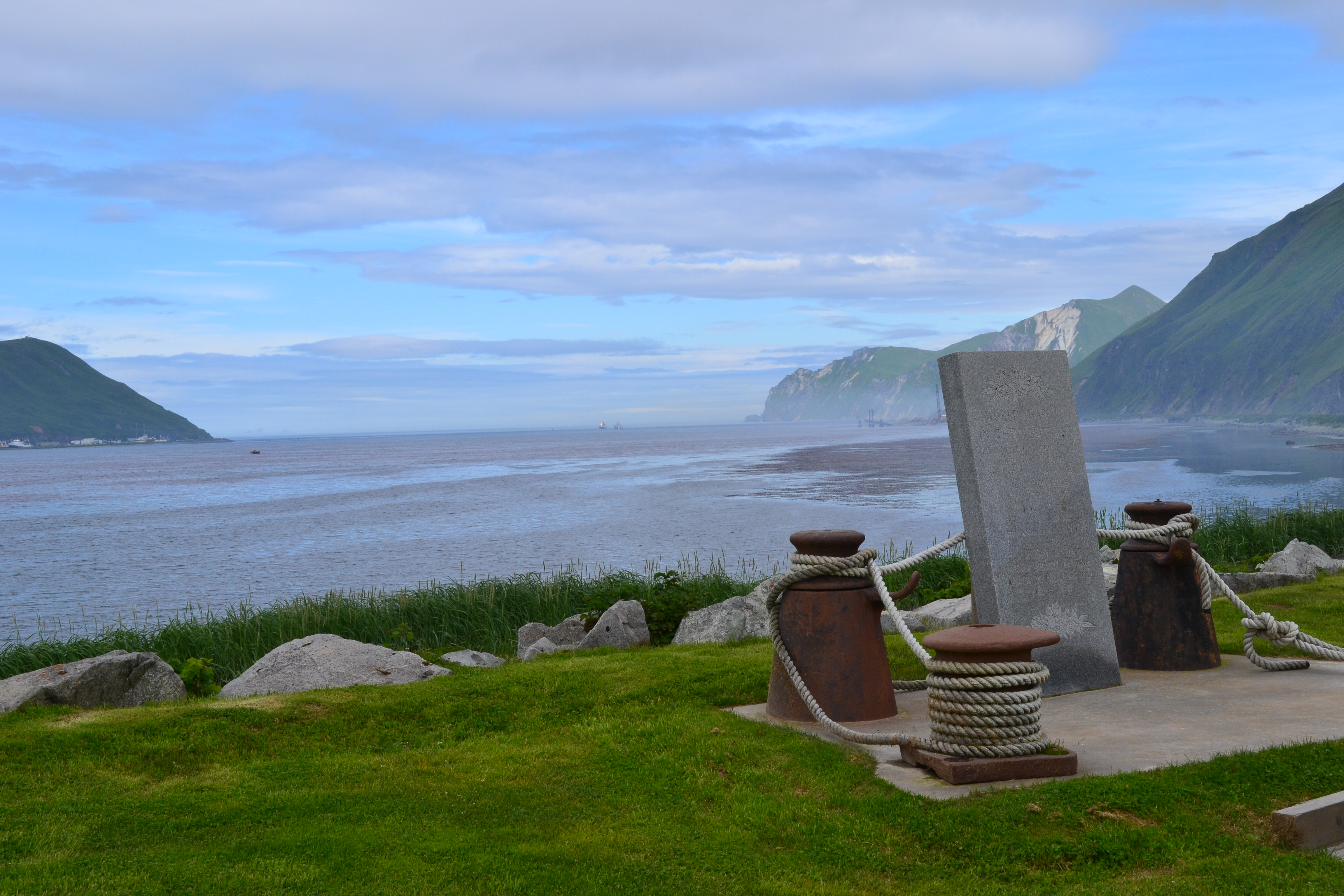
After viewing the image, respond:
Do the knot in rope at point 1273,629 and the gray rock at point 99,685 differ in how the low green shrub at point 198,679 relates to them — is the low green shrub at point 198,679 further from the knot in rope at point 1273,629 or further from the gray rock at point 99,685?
the knot in rope at point 1273,629

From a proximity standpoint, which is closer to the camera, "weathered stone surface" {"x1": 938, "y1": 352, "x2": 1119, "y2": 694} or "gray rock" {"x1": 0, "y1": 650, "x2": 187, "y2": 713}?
"weathered stone surface" {"x1": 938, "y1": 352, "x2": 1119, "y2": 694}

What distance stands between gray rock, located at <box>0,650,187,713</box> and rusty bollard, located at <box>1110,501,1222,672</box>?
754 cm

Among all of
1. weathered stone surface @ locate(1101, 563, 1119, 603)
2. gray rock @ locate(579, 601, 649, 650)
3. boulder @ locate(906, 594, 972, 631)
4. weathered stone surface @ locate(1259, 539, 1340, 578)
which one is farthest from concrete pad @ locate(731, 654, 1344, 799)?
weathered stone surface @ locate(1259, 539, 1340, 578)

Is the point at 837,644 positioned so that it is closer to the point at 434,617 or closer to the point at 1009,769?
the point at 1009,769

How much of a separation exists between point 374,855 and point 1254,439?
11905cm

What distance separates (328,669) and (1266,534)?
1773cm

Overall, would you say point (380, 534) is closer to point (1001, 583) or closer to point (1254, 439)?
point (1001, 583)

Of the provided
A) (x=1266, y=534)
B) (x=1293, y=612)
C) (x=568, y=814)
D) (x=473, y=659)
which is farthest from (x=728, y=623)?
(x=1266, y=534)

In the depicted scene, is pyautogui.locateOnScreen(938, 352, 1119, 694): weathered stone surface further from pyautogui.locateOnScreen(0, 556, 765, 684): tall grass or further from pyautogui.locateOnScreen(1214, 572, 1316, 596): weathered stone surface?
pyautogui.locateOnScreen(1214, 572, 1316, 596): weathered stone surface

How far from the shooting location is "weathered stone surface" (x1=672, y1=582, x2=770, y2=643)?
1038 cm

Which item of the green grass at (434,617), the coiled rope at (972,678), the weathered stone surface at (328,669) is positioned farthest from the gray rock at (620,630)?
the coiled rope at (972,678)

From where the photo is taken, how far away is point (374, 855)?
4035mm

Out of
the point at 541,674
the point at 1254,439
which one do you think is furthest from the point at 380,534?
the point at 1254,439

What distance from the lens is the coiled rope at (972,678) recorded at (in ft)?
15.8
